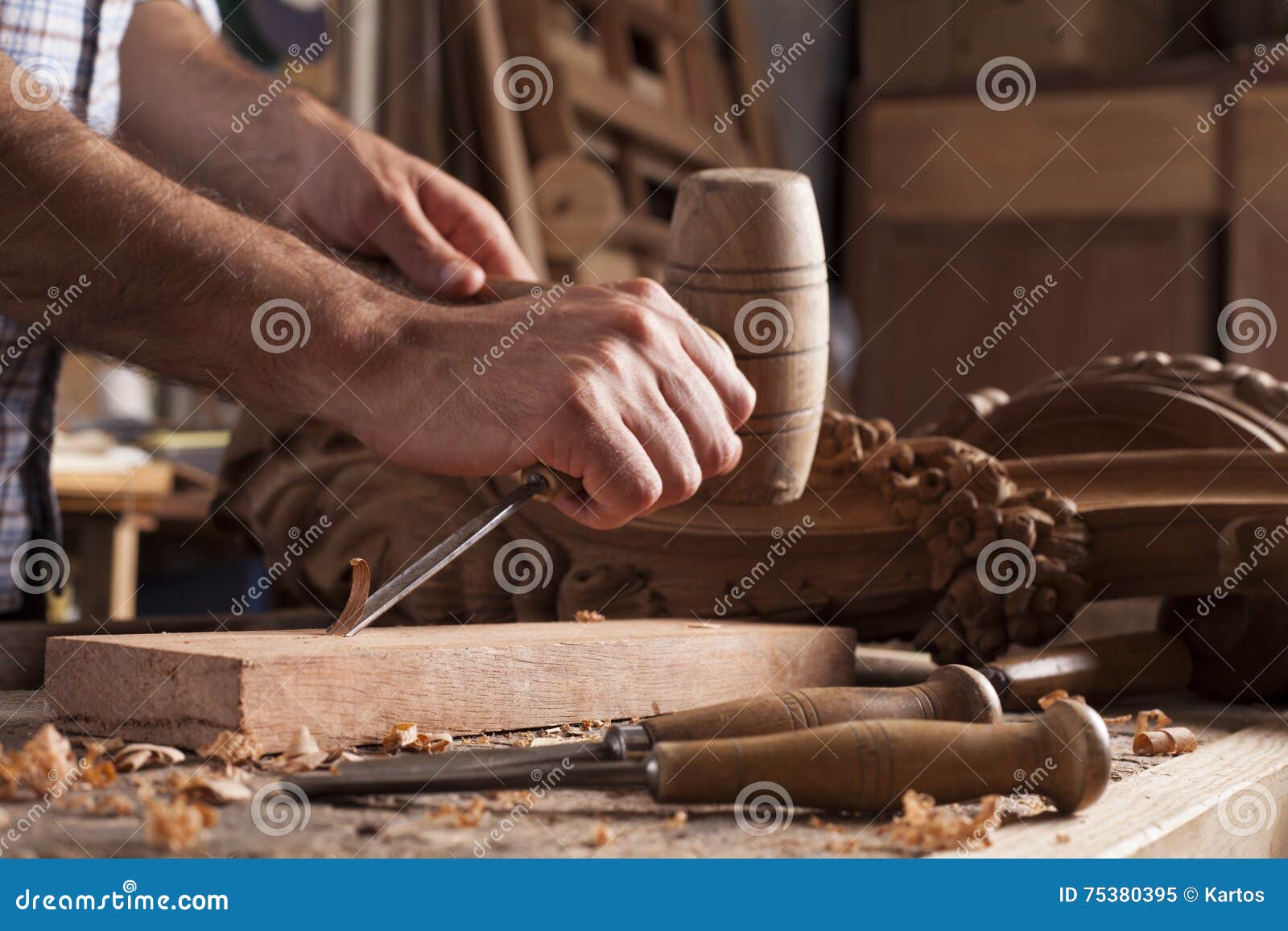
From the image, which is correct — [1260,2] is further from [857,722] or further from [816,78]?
[857,722]

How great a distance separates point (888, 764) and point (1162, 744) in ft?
1.18

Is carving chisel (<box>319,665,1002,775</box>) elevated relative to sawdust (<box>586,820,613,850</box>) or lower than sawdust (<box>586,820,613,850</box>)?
elevated

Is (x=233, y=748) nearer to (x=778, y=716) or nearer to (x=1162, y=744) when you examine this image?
(x=778, y=716)

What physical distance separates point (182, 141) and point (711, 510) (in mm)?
961

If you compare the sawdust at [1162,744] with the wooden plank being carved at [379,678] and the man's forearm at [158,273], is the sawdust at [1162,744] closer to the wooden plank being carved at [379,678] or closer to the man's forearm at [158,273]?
the wooden plank being carved at [379,678]

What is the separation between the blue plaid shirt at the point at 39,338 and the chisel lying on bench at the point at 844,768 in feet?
3.22

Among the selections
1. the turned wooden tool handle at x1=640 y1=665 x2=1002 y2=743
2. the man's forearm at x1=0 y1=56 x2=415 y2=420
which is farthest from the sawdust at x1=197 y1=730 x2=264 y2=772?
the man's forearm at x1=0 y1=56 x2=415 y2=420

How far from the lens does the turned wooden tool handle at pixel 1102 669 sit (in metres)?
1.27

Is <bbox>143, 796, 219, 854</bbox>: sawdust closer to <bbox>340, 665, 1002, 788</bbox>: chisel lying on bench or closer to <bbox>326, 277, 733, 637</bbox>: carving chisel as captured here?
<bbox>340, 665, 1002, 788</bbox>: chisel lying on bench

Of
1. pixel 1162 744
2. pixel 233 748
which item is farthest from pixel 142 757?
pixel 1162 744

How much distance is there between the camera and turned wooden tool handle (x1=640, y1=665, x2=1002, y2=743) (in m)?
0.96

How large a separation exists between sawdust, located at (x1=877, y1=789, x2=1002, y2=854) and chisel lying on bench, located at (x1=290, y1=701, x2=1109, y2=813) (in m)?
0.02

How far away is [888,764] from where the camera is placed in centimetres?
87
